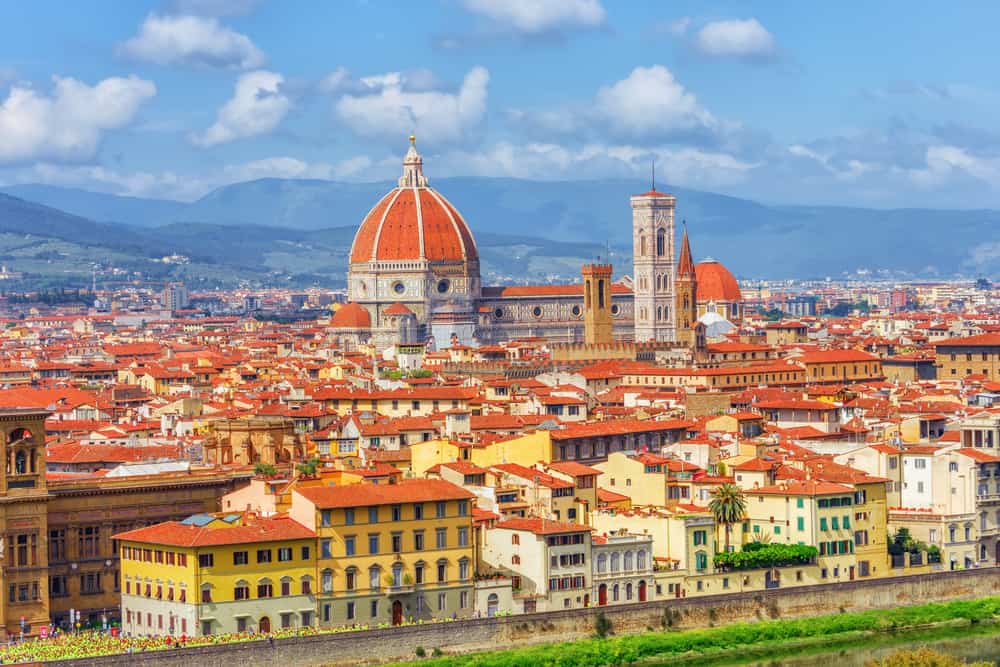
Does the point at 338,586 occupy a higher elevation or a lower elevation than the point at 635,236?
lower

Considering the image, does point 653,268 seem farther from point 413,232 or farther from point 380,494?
point 380,494

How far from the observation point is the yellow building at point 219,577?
46.1 metres

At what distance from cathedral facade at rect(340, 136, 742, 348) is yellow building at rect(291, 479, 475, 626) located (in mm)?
96895

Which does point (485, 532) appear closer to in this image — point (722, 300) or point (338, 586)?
point (338, 586)

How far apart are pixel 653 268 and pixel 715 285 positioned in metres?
23.4

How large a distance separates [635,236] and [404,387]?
6650cm

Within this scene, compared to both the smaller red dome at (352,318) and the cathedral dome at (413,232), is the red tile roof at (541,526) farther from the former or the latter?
the cathedral dome at (413,232)

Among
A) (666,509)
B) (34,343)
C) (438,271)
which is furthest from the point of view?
(34,343)

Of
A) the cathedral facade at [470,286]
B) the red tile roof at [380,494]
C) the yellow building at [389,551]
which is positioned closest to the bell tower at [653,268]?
the cathedral facade at [470,286]

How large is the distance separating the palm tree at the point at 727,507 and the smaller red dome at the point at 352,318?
91.6 metres

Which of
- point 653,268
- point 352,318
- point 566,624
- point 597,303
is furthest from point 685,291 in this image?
point 566,624

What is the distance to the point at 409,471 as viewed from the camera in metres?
60.0

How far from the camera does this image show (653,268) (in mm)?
150500

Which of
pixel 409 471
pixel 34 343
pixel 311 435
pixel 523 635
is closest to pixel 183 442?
pixel 311 435
